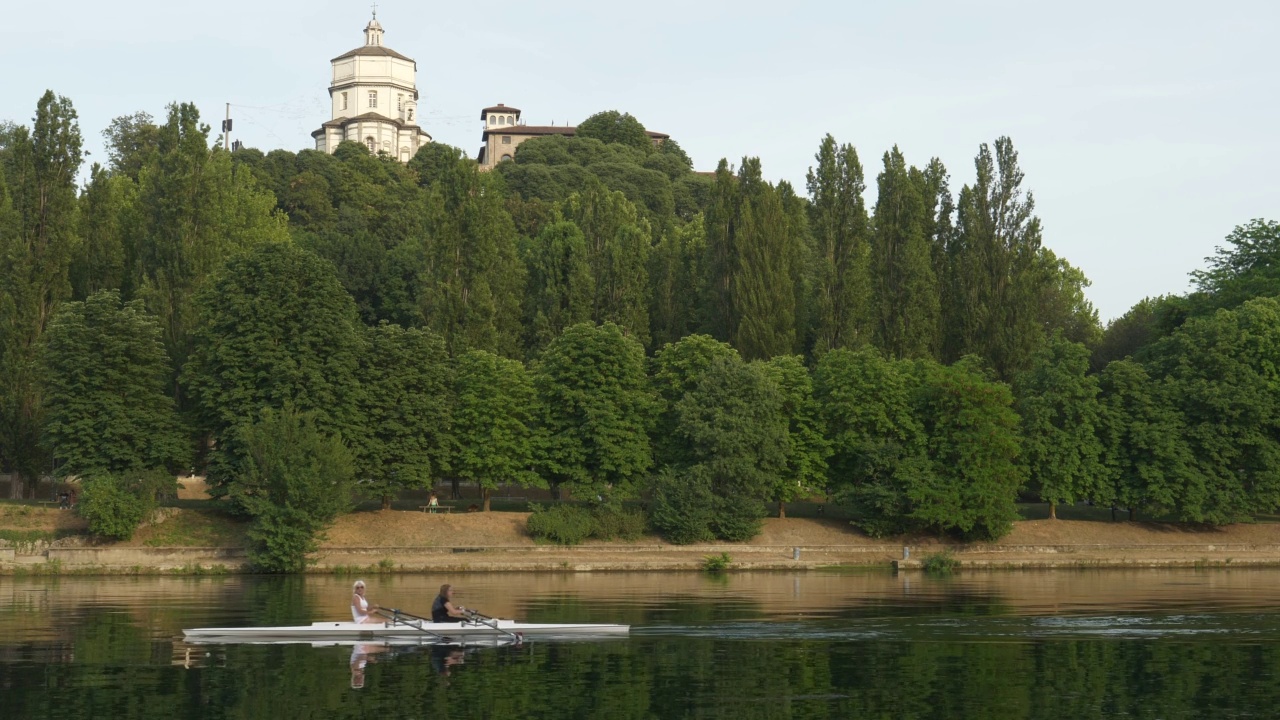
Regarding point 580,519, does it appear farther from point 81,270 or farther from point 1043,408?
point 81,270

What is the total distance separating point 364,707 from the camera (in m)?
25.2

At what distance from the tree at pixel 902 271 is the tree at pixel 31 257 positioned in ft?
132

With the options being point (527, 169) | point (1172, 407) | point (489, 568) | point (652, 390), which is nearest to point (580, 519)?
point (489, 568)

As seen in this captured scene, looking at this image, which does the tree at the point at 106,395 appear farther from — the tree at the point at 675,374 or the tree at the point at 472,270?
the tree at the point at 675,374

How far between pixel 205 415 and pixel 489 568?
15.1 metres

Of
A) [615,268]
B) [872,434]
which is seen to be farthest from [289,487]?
[615,268]

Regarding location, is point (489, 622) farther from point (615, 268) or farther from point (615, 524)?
point (615, 268)

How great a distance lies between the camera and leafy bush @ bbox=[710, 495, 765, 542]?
61.6m

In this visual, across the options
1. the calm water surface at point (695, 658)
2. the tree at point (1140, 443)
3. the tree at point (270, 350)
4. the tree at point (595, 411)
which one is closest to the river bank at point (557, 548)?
the tree at point (1140, 443)

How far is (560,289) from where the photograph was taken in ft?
254

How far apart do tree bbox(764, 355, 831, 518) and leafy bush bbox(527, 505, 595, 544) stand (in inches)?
359

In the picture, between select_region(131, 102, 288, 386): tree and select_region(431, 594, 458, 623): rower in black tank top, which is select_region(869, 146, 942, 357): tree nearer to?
select_region(131, 102, 288, 386): tree

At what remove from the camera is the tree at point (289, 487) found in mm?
55969

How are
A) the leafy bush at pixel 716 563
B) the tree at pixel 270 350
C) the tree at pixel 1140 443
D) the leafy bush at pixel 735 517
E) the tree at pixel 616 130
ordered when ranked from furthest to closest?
the tree at pixel 616 130
the tree at pixel 1140 443
the leafy bush at pixel 735 517
the tree at pixel 270 350
the leafy bush at pixel 716 563
